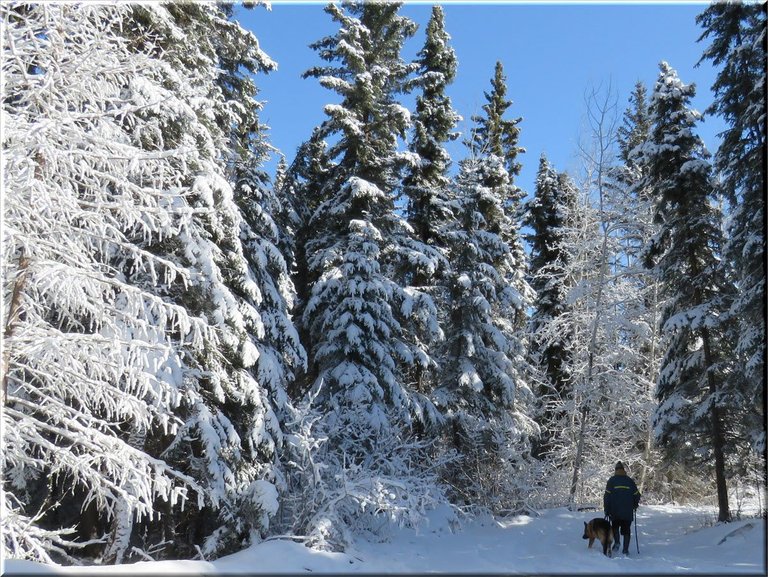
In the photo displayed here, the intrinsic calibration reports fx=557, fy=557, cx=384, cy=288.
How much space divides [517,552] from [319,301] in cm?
798

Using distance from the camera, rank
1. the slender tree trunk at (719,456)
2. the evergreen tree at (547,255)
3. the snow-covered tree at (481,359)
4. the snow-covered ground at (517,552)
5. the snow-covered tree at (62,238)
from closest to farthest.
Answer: the snow-covered tree at (62,238) < the snow-covered ground at (517,552) < the slender tree trunk at (719,456) < the snow-covered tree at (481,359) < the evergreen tree at (547,255)

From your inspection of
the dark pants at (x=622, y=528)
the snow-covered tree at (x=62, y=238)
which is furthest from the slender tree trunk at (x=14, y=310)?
the dark pants at (x=622, y=528)

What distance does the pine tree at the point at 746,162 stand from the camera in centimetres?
1166

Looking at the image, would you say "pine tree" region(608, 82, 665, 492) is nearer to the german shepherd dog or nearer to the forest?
the forest

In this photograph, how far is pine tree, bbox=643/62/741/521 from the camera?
13.8 metres

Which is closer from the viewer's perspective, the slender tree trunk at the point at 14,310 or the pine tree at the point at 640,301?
the slender tree trunk at the point at 14,310

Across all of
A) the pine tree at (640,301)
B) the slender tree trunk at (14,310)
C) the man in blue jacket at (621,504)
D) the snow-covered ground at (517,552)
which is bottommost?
the snow-covered ground at (517,552)

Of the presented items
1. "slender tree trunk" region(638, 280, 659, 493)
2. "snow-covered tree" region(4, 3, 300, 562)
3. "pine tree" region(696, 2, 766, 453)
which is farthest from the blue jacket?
"slender tree trunk" region(638, 280, 659, 493)

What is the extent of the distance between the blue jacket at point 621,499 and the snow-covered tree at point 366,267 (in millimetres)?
4272

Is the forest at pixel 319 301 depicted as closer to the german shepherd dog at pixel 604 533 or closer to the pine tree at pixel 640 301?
the pine tree at pixel 640 301

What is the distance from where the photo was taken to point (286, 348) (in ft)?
45.0

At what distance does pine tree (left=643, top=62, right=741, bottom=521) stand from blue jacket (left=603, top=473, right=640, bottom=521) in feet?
11.9

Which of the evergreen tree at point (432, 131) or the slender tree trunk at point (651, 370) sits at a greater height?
the evergreen tree at point (432, 131)

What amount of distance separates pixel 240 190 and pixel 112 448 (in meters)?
8.66
